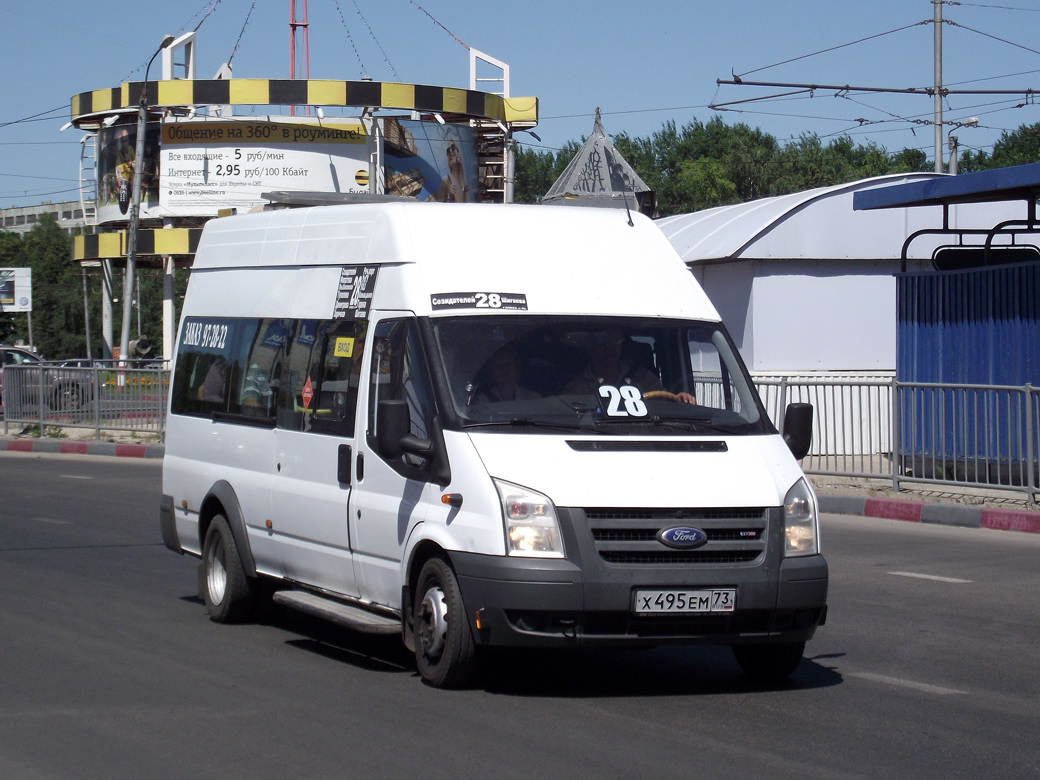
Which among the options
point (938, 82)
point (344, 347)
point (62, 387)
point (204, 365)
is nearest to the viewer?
point (344, 347)

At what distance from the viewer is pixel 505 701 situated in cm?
617

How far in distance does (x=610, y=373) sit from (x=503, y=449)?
0.87 meters

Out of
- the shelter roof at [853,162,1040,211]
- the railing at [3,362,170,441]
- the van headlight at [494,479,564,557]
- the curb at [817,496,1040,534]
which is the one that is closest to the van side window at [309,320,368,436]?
the van headlight at [494,479,564,557]

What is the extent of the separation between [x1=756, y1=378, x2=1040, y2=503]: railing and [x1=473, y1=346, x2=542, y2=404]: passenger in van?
881cm

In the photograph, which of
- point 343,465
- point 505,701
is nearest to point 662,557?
point 505,701

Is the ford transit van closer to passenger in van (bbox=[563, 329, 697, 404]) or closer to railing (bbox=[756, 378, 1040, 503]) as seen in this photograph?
passenger in van (bbox=[563, 329, 697, 404])

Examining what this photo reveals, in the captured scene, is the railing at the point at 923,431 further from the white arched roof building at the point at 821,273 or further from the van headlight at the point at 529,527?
the van headlight at the point at 529,527

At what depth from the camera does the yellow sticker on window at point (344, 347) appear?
7262 millimetres

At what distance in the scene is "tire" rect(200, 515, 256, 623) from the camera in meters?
8.33

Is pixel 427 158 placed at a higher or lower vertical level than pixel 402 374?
higher

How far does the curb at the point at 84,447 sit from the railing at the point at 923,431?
1187 cm

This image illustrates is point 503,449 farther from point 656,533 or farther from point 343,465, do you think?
point 343,465

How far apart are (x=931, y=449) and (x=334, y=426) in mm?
10426

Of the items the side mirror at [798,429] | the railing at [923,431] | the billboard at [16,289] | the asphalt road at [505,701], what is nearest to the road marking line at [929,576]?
the asphalt road at [505,701]
